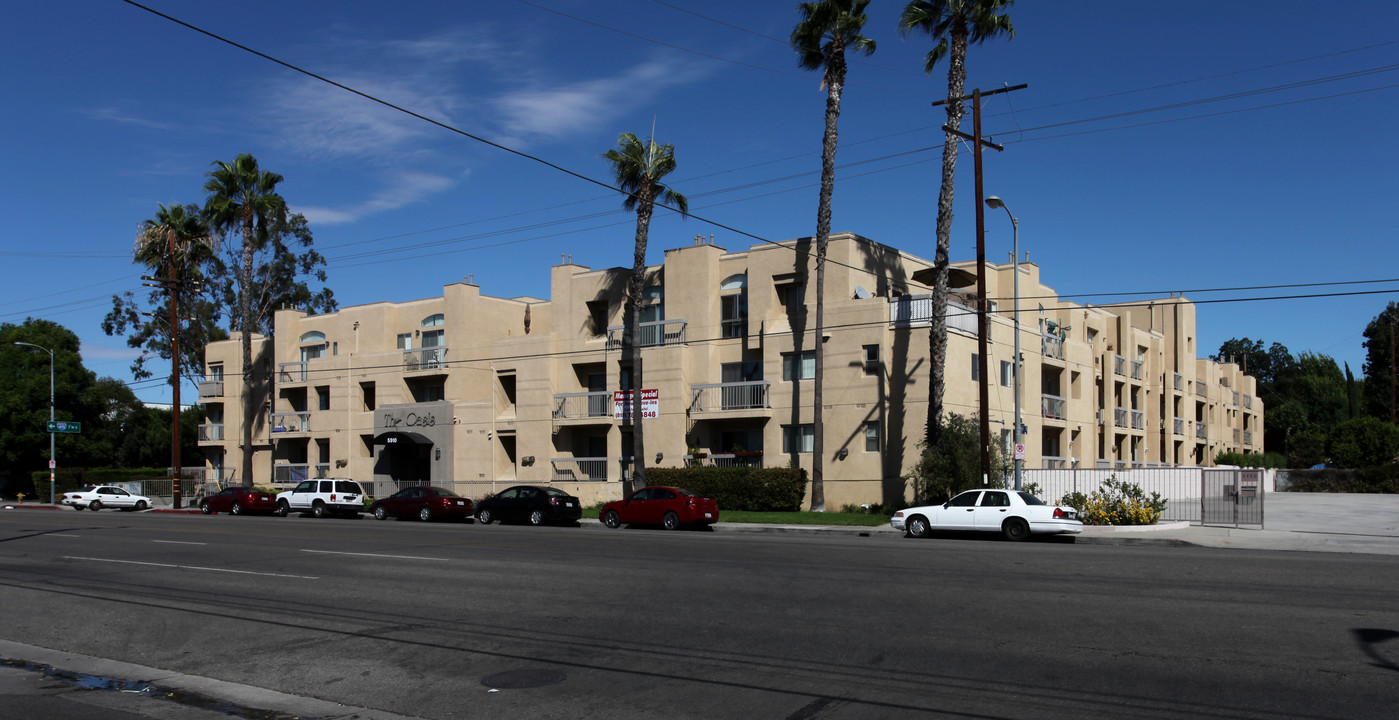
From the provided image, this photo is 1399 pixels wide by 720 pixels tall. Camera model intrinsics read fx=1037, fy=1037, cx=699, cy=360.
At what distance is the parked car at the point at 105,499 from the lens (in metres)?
49.1

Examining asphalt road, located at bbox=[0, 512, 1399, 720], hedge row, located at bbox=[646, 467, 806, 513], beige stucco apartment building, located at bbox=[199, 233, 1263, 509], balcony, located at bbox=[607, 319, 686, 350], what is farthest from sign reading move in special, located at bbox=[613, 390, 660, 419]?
asphalt road, located at bbox=[0, 512, 1399, 720]

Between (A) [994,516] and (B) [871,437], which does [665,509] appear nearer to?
(B) [871,437]

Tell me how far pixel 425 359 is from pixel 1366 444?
53969 millimetres

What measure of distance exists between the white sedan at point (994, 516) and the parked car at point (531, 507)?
1175 cm

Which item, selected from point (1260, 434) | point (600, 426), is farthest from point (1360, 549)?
point (1260, 434)

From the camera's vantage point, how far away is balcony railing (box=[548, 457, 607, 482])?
43500 mm

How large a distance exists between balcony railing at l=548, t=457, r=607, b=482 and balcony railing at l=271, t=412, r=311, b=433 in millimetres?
17089

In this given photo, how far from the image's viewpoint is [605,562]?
61.9 ft

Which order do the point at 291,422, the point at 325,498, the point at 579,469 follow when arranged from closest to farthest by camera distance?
1. the point at 325,498
2. the point at 579,469
3. the point at 291,422

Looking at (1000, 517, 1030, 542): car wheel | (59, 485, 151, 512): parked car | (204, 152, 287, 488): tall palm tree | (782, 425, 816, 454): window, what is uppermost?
(204, 152, 287, 488): tall palm tree

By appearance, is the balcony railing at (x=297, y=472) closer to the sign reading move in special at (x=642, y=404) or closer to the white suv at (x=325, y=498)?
the white suv at (x=325, y=498)

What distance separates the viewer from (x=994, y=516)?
25688 mm

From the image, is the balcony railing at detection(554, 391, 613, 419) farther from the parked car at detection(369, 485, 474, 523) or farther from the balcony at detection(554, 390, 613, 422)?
the parked car at detection(369, 485, 474, 523)

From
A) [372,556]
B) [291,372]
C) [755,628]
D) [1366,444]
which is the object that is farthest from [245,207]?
[1366,444]
